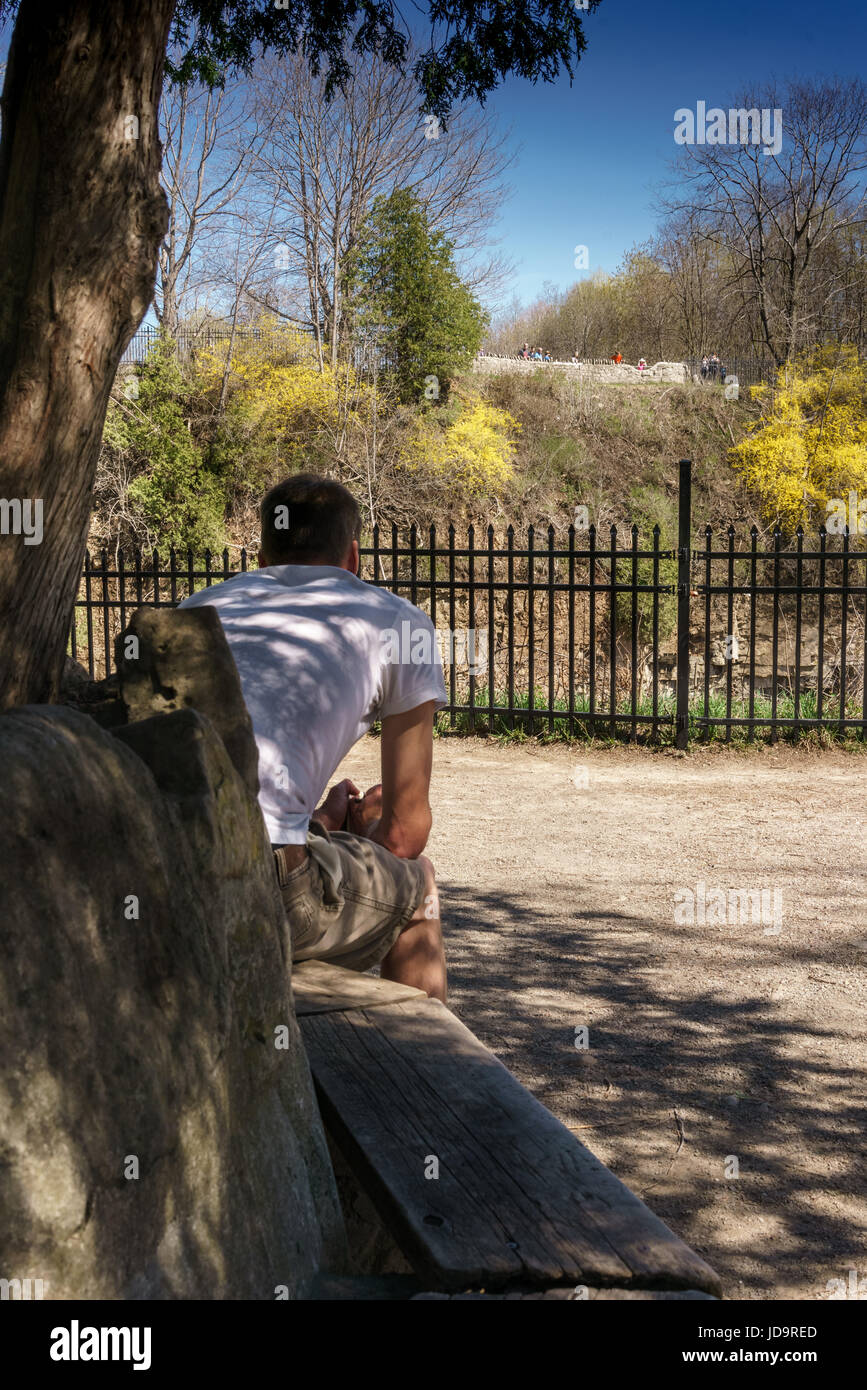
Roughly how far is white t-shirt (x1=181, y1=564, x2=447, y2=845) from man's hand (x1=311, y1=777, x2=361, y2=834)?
17.5 inches

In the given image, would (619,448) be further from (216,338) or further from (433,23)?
(433,23)

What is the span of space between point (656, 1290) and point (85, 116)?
3.31 metres

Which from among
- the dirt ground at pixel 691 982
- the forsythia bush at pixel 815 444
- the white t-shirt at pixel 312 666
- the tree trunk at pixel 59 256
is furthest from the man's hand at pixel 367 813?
the forsythia bush at pixel 815 444

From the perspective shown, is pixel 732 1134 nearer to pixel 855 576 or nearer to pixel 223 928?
pixel 223 928

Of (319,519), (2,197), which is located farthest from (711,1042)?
(2,197)

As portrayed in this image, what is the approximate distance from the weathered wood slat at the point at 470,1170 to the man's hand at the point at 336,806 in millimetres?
831

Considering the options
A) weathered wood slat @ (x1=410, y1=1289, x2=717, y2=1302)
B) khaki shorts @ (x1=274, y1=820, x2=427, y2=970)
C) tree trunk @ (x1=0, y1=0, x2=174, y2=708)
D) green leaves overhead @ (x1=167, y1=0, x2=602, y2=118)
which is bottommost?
weathered wood slat @ (x1=410, y1=1289, x2=717, y2=1302)

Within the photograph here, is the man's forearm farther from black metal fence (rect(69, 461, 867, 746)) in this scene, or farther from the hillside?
the hillside

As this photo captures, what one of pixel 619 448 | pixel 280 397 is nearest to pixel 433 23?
pixel 280 397

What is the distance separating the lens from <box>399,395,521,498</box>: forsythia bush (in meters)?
25.1

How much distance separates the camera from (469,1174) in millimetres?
1791

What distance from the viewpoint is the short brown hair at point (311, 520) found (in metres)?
2.86

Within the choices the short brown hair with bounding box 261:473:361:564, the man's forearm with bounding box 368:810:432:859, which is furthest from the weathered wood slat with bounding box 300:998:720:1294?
the short brown hair with bounding box 261:473:361:564

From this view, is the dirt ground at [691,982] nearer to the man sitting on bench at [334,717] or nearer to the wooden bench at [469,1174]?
the man sitting on bench at [334,717]
